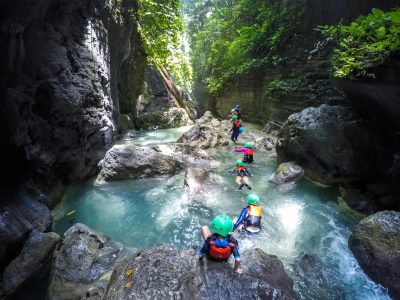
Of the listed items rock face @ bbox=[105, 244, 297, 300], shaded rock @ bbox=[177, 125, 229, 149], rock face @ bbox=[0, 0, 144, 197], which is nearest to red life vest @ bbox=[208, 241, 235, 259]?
rock face @ bbox=[105, 244, 297, 300]

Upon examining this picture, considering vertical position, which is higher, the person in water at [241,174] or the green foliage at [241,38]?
the green foliage at [241,38]

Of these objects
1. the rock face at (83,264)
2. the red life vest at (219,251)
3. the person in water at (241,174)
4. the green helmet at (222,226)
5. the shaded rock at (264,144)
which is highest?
the green helmet at (222,226)

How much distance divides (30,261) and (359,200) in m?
7.78

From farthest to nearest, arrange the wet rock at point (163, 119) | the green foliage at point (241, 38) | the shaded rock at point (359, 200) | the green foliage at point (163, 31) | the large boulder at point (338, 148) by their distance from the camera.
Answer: the wet rock at point (163, 119), the green foliage at point (241, 38), the green foliage at point (163, 31), the large boulder at point (338, 148), the shaded rock at point (359, 200)

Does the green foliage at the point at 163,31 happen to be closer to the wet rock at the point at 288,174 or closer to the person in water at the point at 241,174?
the person in water at the point at 241,174

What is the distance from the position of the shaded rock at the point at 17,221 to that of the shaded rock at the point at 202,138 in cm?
789

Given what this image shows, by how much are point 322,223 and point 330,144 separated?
2.78m

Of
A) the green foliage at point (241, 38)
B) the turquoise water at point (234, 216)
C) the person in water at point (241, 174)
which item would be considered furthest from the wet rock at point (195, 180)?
the green foliage at point (241, 38)

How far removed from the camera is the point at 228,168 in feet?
31.5

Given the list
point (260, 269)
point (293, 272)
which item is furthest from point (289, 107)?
point (260, 269)

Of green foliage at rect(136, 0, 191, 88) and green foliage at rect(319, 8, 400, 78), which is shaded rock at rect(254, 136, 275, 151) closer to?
green foliage at rect(319, 8, 400, 78)

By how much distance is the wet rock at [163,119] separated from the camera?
60.3 feet

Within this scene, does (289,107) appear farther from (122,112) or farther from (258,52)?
(122,112)

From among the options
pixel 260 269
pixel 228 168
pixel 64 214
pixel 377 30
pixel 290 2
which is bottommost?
pixel 228 168
